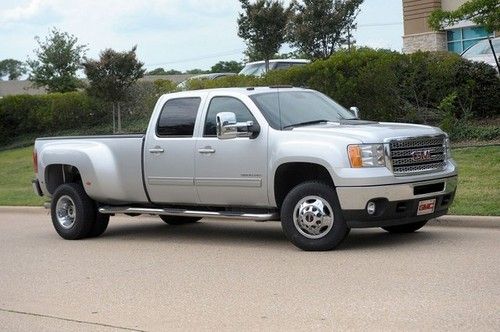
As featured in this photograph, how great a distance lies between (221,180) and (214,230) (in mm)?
2183

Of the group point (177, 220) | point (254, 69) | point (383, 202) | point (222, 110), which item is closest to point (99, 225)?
point (177, 220)

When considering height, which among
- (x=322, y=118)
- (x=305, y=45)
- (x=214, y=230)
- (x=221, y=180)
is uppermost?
(x=305, y=45)

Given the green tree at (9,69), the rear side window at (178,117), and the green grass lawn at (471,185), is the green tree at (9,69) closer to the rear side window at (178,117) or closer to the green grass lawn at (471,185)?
the green grass lawn at (471,185)

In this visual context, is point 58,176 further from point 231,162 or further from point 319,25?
point 319,25

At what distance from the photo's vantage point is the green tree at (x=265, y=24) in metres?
24.8

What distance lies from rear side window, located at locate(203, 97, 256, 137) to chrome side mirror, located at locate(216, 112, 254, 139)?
31 centimetres

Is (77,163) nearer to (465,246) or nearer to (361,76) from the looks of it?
(465,246)

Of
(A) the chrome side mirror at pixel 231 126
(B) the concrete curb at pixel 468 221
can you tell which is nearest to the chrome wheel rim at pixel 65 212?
(A) the chrome side mirror at pixel 231 126

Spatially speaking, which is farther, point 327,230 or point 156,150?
point 156,150

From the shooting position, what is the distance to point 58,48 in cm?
3750

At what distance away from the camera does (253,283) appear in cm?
840

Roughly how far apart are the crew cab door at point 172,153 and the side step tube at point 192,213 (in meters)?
0.15

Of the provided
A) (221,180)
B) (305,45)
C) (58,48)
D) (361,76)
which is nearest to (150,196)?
(221,180)

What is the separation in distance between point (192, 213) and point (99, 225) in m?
2.04
